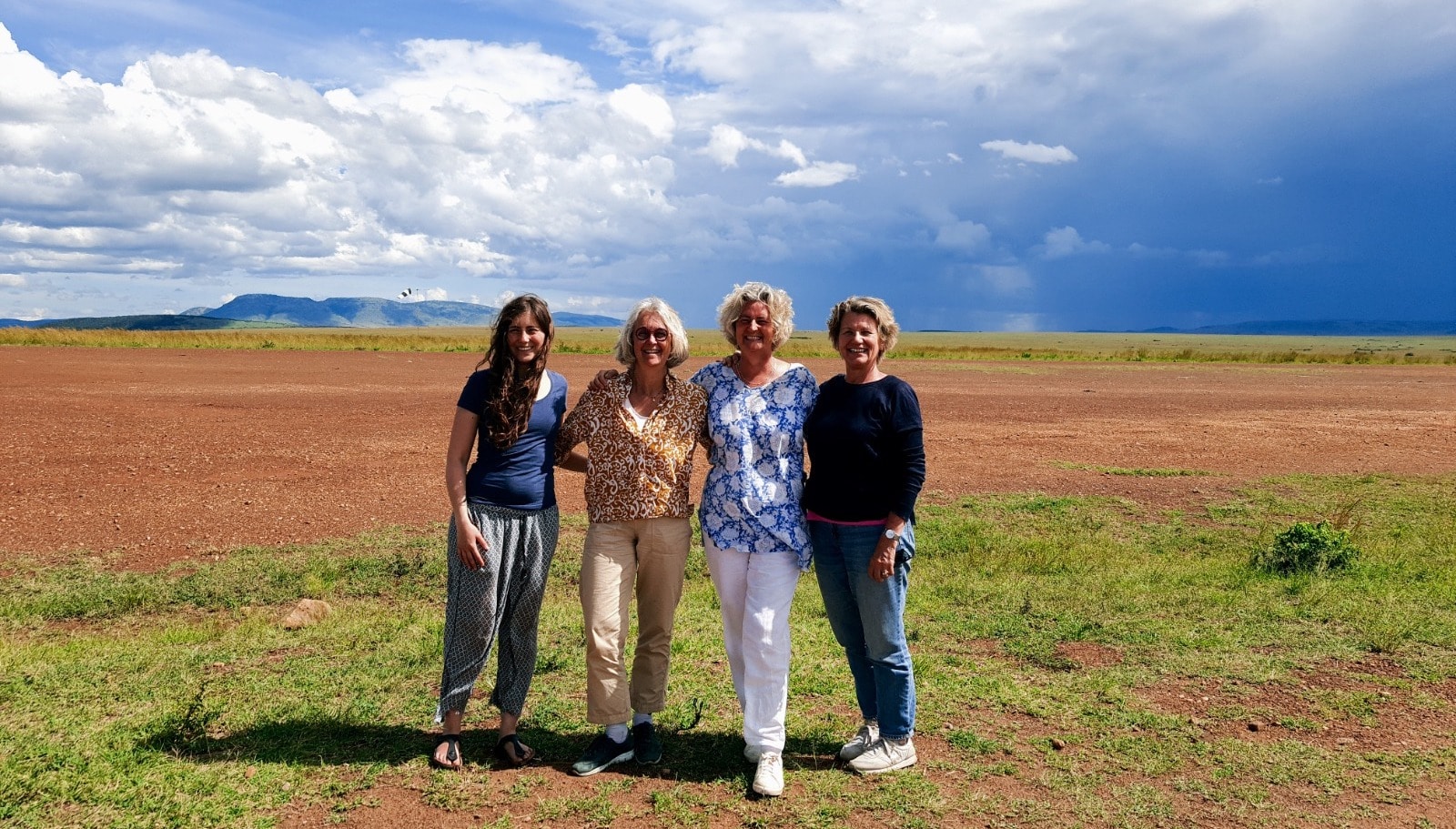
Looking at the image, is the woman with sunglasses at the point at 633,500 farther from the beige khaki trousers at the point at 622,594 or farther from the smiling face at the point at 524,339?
the smiling face at the point at 524,339

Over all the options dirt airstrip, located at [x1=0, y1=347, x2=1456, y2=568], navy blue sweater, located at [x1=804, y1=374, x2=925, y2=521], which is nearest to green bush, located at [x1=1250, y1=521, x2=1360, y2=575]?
dirt airstrip, located at [x1=0, y1=347, x2=1456, y2=568]

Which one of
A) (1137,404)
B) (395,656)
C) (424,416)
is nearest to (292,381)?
(424,416)

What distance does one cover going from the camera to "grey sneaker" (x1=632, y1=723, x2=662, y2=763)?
13.5ft

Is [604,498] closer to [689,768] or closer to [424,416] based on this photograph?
[689,768]

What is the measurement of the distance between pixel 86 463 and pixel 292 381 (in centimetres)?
1292

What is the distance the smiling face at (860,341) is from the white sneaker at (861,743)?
150 centimetres

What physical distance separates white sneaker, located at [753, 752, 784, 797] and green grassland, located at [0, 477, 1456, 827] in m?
0.06

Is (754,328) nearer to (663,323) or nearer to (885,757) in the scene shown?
(663,323)

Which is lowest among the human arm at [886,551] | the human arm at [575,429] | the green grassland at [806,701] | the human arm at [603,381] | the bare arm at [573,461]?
the green grassland at [806,701]

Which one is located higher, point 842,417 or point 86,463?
point 842,417

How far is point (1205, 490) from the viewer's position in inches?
437

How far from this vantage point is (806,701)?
16.1 ft

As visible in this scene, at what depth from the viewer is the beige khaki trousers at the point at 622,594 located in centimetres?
391

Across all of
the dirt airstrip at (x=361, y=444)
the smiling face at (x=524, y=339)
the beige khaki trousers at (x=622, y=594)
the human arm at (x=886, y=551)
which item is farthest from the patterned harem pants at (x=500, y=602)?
the dirt airstrip at (x=361, y=444)
